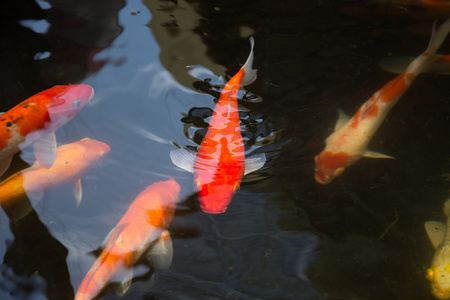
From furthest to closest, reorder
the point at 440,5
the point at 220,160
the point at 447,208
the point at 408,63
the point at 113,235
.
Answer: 1. the point at 440,5
2. the point at 408,63
3. the point at 447,208
4. the point at 220,160
5. the point at 113,235

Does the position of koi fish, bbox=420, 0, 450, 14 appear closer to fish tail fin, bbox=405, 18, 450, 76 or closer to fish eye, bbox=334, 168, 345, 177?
fish tail fin, bbox=405, 18, 450, 76

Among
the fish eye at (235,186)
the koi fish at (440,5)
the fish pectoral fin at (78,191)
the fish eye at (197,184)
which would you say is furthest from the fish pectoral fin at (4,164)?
the koi fish at (440,5)

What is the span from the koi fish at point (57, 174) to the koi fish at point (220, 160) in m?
0.64

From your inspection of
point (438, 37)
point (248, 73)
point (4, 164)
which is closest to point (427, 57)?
point (438, 37)

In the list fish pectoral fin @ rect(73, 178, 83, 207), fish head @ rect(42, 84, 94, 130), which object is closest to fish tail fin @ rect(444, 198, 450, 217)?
fish pectoral fin @ rect(73, 178, 83, 207)

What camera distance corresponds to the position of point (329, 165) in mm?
2637

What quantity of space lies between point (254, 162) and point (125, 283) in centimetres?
117

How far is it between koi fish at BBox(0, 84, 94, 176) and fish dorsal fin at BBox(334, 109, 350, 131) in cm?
206

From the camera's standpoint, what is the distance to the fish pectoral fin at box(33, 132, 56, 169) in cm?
254

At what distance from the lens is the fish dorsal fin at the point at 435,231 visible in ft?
8.23

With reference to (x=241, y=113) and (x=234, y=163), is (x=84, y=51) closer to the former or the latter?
(x=241, y=113)

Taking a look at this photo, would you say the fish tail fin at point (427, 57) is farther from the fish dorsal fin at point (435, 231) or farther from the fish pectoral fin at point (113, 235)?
the fish pectoral fin at point (113, 235)

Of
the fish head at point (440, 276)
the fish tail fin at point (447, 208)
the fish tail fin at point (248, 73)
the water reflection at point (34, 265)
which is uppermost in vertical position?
the fish tail fin at point (248, 73)

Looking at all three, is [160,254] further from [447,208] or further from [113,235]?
[447,208]
